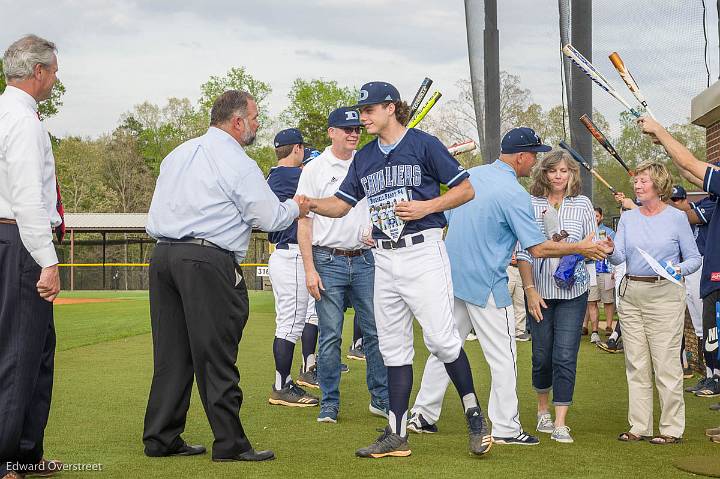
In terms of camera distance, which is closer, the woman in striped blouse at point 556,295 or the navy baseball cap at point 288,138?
the woman in striped blouse at point 556,295

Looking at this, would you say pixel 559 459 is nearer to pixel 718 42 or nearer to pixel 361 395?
pixel 361 395

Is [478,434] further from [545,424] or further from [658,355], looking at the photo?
[658,355]

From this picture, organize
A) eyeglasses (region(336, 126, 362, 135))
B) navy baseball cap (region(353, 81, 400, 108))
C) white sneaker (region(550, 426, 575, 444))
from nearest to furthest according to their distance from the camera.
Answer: navy baseball cap (region(353, 81, 400, 108)) < white sneaker (region(550, 426, 575, 444)) < eyeglasses (region(336, 126, 362, 135))

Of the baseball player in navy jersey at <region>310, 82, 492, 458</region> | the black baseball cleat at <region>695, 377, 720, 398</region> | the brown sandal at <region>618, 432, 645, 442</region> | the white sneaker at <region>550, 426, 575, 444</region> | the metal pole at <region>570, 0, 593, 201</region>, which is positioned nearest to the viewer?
the baseball player in navy jersey at <region>310, 82, 492, 458</region>

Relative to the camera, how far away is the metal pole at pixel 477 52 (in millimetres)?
15938

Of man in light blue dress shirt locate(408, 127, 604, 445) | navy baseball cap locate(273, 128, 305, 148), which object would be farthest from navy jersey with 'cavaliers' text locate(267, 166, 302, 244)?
man in light blue dress shirt locate(408, 127, 604, 445)

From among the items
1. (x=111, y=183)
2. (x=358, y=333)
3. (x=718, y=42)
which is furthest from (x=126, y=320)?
(x=111, y=183)

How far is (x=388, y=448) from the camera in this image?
575 cm

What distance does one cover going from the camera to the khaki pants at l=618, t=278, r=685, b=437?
650 centimetres

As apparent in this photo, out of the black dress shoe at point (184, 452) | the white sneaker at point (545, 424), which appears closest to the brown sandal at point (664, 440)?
the white sneaker at point (545, 424)

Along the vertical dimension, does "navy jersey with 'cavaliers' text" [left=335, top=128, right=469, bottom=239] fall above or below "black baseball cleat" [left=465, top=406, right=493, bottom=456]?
above

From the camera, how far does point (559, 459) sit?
5.75 meters

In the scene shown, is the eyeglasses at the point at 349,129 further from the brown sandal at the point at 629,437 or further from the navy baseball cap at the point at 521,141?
the brown sandal at the point at 629,437

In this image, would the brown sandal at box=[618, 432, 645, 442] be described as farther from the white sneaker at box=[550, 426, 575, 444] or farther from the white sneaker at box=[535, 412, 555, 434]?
the white sneaker at box=[535, 412, 555, 434]
